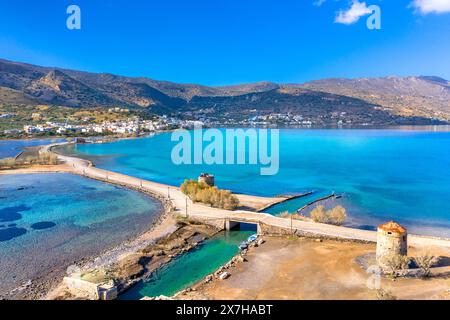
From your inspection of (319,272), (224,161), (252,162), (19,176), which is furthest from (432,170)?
(19,176)

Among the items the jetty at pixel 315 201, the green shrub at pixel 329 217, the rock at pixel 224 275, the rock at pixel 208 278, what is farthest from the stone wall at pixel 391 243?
the jetty at pixel 315 201

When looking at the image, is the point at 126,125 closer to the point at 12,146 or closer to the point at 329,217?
the point at 12,146

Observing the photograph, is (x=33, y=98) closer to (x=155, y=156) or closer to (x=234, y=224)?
(x=155, y=156)

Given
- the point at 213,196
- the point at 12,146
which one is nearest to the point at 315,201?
the point at 213,196

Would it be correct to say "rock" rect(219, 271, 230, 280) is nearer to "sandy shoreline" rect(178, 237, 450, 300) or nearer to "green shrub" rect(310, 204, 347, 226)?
"sandy shoreline" rect(178, 237, 450, 300)

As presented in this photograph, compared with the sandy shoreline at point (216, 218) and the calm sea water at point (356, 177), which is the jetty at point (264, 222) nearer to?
the sandy shoreline at point (216, 218)

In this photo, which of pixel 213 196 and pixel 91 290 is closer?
pixel 91 290
